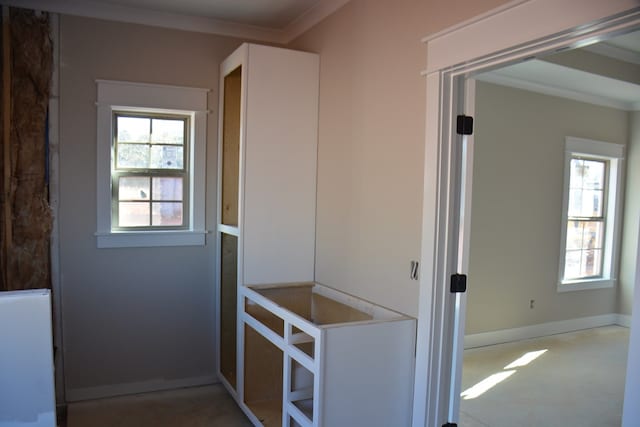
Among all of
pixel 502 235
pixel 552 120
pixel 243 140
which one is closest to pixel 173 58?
pixel 243 140

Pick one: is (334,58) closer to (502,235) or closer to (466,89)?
(466,89)

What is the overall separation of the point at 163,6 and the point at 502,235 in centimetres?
380

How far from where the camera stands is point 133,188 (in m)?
3.75

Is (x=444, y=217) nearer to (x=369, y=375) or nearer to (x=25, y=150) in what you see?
(x=369, y=375)

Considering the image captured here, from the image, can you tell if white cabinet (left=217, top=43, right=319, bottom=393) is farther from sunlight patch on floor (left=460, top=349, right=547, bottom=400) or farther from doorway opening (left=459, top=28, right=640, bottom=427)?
doorway opening (left=459, top=28, right=640, bottom=427)

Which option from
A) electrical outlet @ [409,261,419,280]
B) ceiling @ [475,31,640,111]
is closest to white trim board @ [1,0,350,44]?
ceiling @ [475,31,640,111]

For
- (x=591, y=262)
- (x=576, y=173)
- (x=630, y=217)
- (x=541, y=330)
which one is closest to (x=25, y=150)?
(x=541, y=330)

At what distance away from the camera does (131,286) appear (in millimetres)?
3744

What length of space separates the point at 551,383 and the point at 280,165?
9.81 feet

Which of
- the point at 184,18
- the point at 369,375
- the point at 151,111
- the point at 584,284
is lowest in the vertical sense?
the point at 584,284

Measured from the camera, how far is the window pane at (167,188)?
3.81 metres

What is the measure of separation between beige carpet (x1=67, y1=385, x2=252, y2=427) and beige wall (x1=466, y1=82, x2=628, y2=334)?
104 inches

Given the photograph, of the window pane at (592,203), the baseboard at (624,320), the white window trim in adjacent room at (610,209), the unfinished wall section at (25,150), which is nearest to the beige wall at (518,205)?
the white window trim in adjacent room at (610,209)

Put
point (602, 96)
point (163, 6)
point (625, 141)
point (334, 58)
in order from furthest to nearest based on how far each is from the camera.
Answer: point (625, 141) < point (602, 96) < point (163, 6) < point (334, 58)
